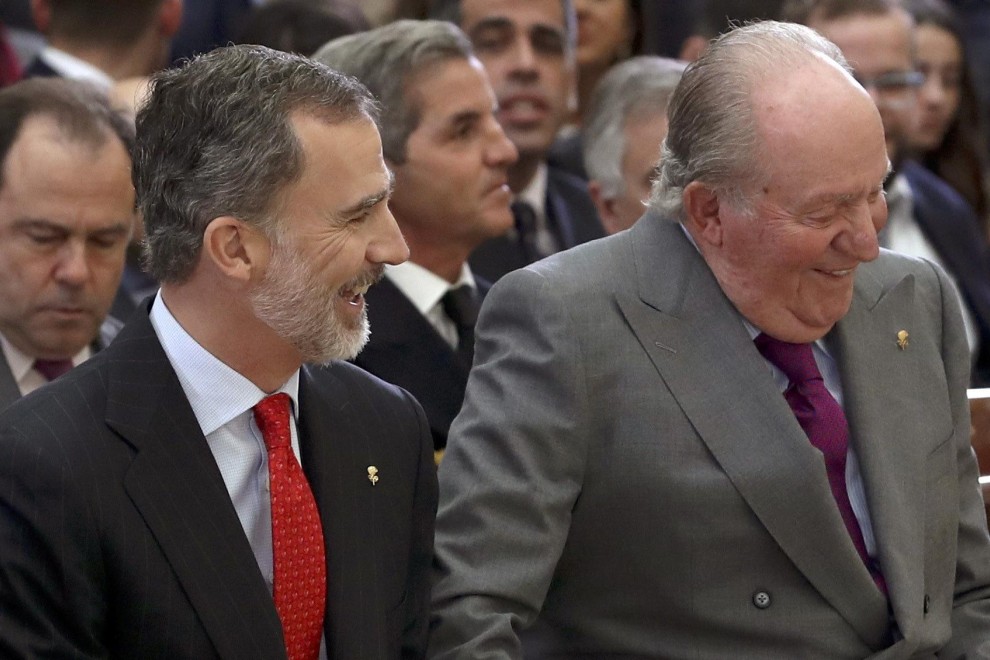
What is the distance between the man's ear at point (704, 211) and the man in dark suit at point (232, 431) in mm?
555

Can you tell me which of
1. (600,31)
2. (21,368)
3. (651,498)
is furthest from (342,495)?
(600,31)

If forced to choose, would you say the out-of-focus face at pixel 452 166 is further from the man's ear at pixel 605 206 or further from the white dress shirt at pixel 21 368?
the white dress shirt at pixel 21 368

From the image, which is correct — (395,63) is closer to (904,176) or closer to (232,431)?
(232,431)

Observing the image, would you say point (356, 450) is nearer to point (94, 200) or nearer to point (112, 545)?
point (112, 545)

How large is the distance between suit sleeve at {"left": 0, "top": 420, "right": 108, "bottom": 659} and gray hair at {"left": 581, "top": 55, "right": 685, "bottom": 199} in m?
2.17

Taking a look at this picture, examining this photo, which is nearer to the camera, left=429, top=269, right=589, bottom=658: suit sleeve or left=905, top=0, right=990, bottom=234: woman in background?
left=429, top=269, right=589, bottom=658: suit sleeve

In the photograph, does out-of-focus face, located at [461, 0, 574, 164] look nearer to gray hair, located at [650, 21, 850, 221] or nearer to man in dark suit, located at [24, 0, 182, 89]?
man in dark suit, located at [24, 0, 182, 89]

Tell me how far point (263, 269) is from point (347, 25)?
88.7 inches

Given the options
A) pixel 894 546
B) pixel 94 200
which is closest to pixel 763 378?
pixel 894 546

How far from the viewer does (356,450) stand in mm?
2191

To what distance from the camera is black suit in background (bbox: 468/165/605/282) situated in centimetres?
398

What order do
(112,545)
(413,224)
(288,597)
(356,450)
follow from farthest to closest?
1. (413,224)
2. (356,450)
3. (288,597)
4. (112,545)

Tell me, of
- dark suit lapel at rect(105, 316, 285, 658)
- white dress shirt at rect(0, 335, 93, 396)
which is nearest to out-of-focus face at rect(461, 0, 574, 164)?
white dress shirt at rect(0, 335, 93, 396)

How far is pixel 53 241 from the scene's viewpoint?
2.91 m
